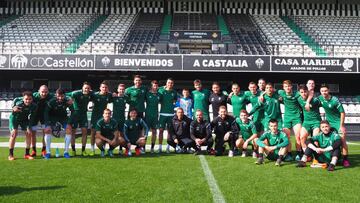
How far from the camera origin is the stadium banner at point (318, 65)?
17.2 m

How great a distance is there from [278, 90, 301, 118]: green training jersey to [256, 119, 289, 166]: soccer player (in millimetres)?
627

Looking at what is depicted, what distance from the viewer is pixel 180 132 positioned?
798 centimetres

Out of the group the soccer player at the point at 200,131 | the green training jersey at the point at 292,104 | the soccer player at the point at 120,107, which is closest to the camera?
the green training jersey at the point at 292,104

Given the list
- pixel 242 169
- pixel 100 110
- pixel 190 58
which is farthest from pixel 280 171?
pixel 190 58

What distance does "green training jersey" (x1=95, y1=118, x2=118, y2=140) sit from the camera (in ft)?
25.3

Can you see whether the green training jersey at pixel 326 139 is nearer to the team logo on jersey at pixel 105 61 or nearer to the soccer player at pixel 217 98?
the soccer player at pixel 217 98

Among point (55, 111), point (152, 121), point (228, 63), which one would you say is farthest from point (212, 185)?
point (228, 63)

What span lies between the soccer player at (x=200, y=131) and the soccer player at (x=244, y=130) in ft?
2.04

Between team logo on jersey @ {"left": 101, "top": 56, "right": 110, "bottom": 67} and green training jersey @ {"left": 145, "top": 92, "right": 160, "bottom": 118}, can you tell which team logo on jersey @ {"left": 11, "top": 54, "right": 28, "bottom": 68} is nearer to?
team logo on jersey @ {"left": 101, "top": 56, "right": 110, "bottom": 67}

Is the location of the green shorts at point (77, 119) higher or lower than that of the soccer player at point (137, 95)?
lower

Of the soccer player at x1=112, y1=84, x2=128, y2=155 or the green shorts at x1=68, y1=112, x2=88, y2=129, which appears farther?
the soccer player at x1=112, y1=84, x2=128, y2=155

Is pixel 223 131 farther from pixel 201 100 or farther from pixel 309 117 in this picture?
pixel 309 117

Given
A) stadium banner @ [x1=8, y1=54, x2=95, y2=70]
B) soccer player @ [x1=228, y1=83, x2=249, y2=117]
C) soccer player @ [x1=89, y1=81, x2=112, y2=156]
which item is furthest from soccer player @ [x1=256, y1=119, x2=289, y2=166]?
stadium banner @ [x1=8, y1=54, x2=95, y2=70]

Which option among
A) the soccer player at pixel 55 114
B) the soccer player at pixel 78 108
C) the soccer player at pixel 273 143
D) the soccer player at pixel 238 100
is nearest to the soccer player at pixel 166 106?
the soccer player at pixel 238 100
